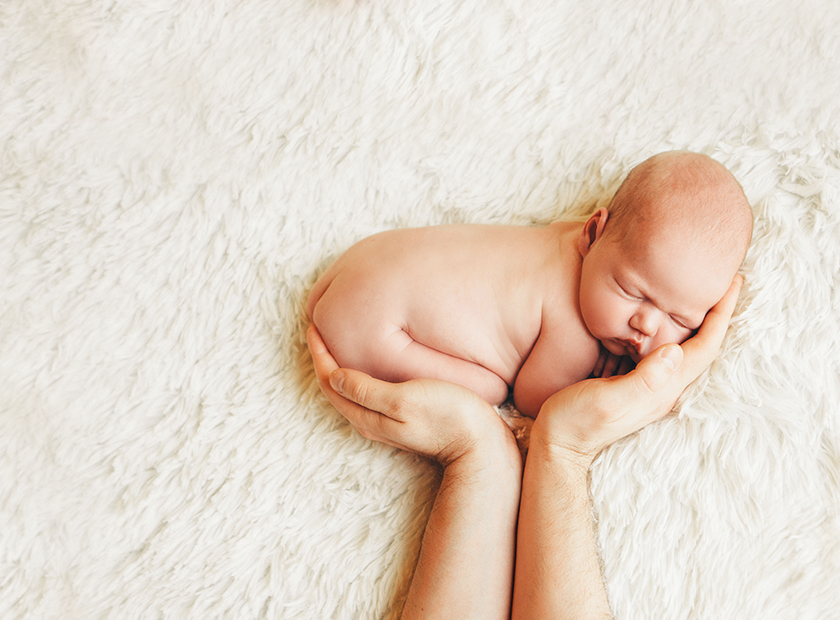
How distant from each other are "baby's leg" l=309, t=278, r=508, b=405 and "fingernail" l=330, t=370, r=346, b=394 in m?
0.07

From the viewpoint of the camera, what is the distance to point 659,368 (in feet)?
3.32

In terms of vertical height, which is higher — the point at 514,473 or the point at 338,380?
the point at 338,380

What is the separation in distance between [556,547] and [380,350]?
1.51ft

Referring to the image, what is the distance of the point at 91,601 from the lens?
1.10 metres

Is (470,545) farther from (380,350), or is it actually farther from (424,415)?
(380,350)

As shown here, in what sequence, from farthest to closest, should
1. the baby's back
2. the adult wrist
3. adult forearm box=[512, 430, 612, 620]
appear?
the baby's back → the adult wrist → adult forearm box=[512, 430, 612, 620]

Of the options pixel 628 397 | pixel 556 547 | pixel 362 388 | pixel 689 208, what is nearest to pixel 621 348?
pixel 628 397

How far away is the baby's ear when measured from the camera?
44.3 inches

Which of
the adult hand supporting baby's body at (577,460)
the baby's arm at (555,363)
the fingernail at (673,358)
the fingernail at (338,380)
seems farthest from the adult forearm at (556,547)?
the fingernail at (338,380)

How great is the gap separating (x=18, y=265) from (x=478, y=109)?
104 centimetres

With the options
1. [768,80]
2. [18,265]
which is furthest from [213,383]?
[768,80]

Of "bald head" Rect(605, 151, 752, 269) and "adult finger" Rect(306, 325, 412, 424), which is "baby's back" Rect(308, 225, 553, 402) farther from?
"bald head" Rect(605, 151, 752, 269)

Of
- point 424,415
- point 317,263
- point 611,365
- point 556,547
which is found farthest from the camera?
point 317,263

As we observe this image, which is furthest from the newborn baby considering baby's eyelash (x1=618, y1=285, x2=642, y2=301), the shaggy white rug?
the shaggy white rug
